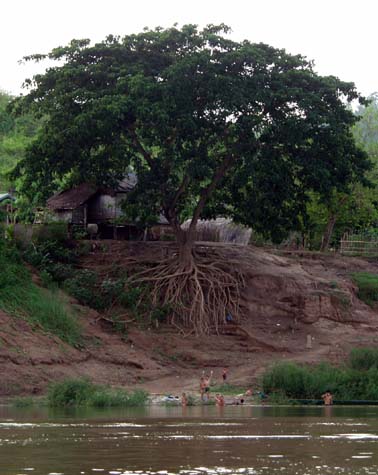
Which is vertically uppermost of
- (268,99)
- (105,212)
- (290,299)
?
(268,99)

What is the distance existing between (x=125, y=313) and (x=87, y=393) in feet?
31.6

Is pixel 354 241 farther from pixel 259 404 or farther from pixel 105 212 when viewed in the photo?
pixel 259 404

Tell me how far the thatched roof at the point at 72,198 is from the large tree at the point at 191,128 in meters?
2.93

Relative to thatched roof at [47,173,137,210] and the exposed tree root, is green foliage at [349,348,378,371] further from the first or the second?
thatched roof at [47,173,137,210]

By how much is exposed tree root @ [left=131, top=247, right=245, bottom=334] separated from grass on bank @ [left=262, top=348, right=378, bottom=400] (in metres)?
7.12

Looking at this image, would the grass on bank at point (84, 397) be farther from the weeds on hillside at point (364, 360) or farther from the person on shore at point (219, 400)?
the weeds on hillside at point (364, 360)

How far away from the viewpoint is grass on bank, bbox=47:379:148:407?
104ft

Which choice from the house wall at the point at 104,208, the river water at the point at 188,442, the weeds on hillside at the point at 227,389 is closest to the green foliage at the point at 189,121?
the house wall at the point at 104,208

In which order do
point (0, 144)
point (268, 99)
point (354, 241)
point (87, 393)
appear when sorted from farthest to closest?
point (0, 144) → point (354, 241) → point (268, 99) → point (87, 393)

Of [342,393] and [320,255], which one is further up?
[320,255]

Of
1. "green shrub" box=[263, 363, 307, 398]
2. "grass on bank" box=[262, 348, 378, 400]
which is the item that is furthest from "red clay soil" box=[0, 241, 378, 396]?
"grass on bank" box=[262, 348, 378, 400]

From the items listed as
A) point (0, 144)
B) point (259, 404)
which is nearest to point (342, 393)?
point (259, 404)

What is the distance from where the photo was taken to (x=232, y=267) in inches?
1725

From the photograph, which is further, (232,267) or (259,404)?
(232,267)
